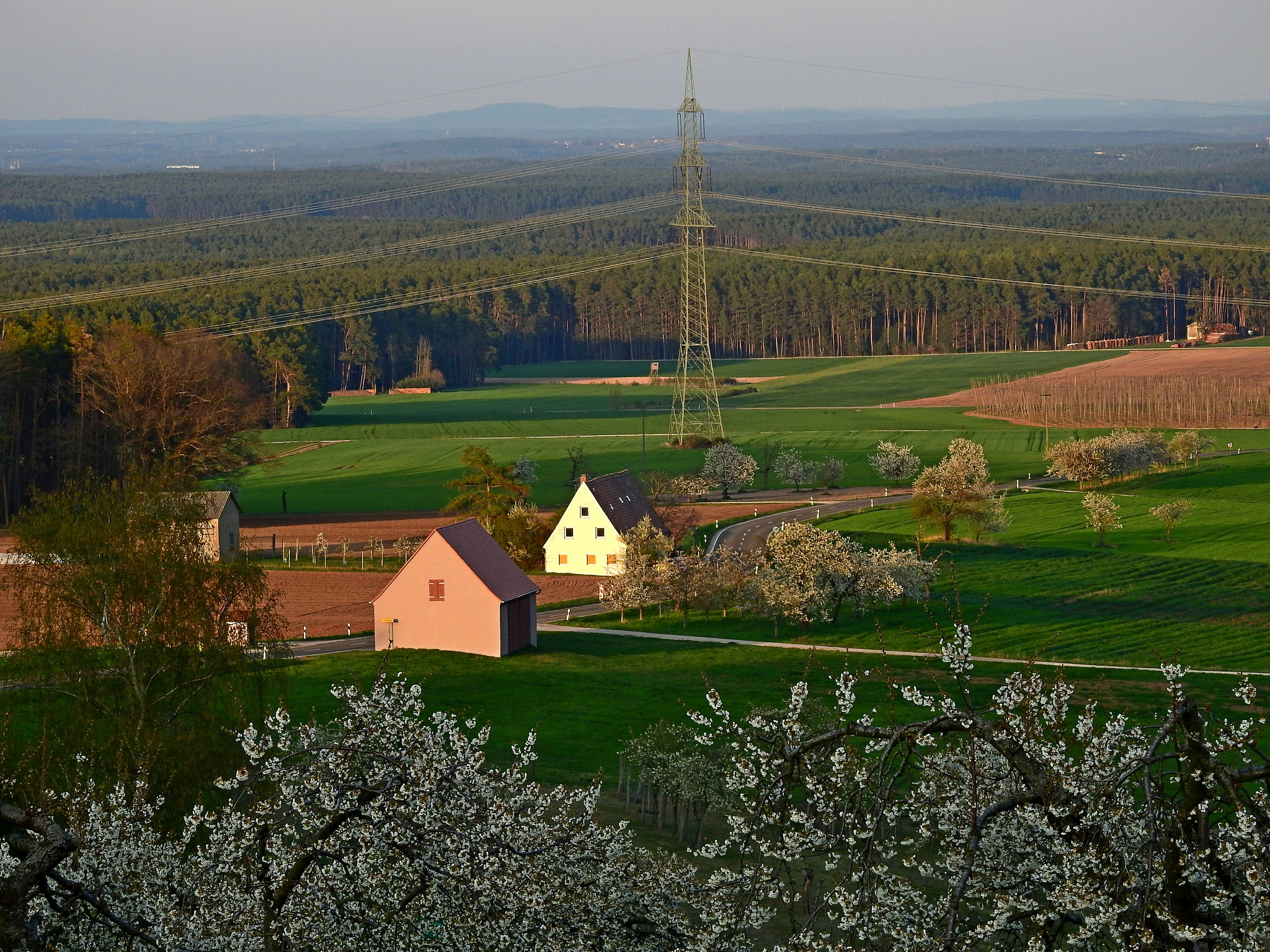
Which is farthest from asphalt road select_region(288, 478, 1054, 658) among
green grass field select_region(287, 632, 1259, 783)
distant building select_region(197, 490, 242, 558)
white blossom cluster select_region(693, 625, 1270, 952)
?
white blossom cluster select_region(693, 625, 1270, 952)

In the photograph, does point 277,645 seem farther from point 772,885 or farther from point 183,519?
point 772,885

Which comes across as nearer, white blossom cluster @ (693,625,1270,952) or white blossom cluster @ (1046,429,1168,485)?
white blossom cluster @ (693,625,1270,952)

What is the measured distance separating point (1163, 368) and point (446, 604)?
411ft

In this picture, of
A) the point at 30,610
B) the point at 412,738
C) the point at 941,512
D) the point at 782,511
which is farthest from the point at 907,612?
the point at 412,738

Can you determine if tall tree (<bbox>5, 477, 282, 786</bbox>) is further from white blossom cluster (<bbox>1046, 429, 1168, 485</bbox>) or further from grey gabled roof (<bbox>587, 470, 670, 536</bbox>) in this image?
white blossom cluster (<bbox>1046, 429, 1168, 485</bbox>)

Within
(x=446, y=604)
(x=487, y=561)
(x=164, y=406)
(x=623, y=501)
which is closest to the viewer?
(x=446, y=604)

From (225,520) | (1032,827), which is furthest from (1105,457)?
(1032,827)

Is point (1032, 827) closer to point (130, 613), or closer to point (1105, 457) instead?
point (130, 613)

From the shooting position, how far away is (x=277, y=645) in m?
41.0

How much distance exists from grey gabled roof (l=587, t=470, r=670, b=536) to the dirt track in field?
8320 centimetres

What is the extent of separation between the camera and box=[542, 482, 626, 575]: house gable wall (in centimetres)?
8056

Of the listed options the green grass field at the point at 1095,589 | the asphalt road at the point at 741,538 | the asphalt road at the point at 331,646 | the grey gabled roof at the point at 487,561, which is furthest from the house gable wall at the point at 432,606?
the green grass field at the point at 1095,589

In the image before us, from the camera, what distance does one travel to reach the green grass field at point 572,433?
116000 mm

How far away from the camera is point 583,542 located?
81.6 meters
